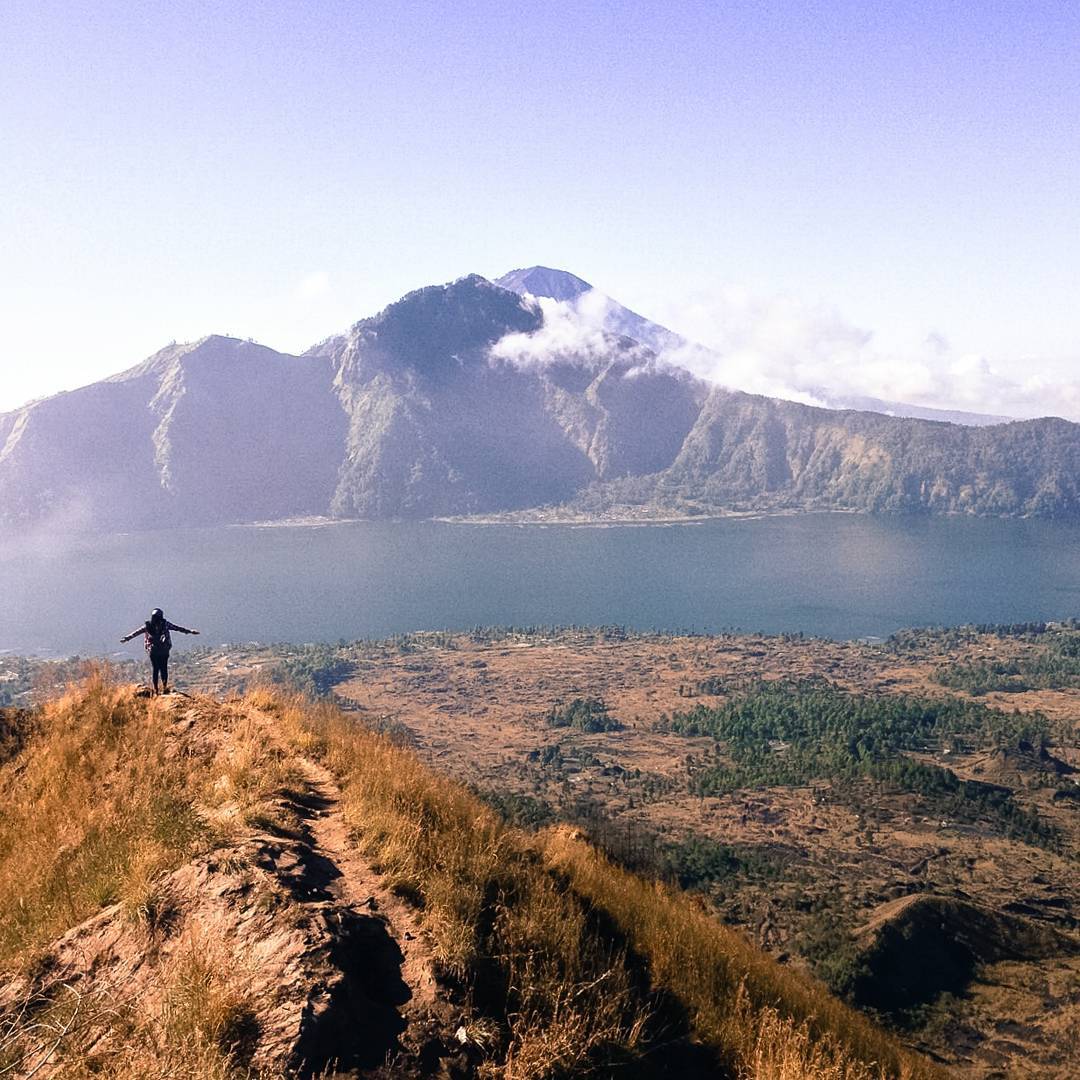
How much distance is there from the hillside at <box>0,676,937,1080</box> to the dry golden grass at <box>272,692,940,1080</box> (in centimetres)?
3

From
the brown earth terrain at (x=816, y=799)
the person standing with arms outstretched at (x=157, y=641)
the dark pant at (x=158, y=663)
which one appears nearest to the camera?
the dark pant at (x=158, y=663)

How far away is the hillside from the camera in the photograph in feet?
18.4

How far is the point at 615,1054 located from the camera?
621 centimetres

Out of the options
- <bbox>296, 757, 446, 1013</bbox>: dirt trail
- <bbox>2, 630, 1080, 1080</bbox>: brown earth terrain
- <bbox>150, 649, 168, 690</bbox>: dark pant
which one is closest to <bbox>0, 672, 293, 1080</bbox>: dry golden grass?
<bbox>296, 757, 446, 1013</bbox>: dirt trail

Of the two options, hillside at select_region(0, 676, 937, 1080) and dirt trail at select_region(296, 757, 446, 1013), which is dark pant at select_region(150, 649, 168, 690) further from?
dirt trail at select_region(296, 757, 446, 1013)

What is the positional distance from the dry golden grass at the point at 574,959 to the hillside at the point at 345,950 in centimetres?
3

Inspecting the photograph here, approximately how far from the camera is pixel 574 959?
22.7 ft

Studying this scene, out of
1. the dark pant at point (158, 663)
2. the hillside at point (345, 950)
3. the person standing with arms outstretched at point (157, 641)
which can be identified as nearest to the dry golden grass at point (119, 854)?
the hillside at point (345, 950)

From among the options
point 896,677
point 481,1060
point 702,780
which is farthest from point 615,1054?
point 896,677

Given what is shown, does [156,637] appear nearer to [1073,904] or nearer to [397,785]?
[397,785]

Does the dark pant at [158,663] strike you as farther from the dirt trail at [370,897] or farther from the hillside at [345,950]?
the dirt trail at [370,897]

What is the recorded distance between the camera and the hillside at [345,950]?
561cm

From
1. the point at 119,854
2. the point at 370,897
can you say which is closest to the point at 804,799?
the point at 370,897

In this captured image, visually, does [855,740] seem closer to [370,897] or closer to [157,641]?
[157,641]
